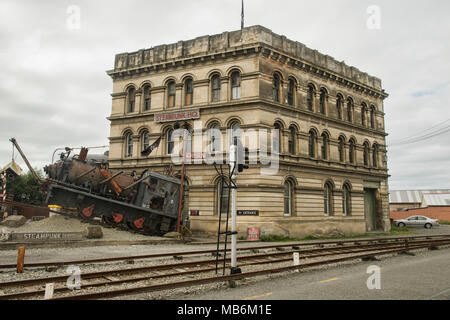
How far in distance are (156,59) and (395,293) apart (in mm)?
22347

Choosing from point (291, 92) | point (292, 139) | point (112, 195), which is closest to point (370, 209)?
point (292, 139)

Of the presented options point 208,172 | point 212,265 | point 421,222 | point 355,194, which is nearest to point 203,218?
point 208,172

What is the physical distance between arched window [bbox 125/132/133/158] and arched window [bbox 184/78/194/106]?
521 centimetres

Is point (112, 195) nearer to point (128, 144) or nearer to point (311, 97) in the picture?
point (128, 144)

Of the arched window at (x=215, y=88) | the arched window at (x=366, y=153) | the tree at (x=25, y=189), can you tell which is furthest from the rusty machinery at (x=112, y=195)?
the tree at (x=25, y=189)

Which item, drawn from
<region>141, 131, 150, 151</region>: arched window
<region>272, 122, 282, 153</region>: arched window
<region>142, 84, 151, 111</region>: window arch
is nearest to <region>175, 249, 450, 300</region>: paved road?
<region>272, 122, 282, 153</region>: arched window

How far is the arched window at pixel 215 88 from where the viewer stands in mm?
23391

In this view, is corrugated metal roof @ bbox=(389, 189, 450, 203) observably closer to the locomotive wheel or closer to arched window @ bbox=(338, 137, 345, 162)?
arched window @ bbox=(338, 137, 345, 162)

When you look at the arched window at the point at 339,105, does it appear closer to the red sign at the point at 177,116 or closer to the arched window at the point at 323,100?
the arched window at the point at 323,100

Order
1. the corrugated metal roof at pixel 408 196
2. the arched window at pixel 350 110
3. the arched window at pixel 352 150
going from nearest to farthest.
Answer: the arched window at pixel 352 150 → the arched window at pixel 350 110 → the corrugated metal roof at pixel 408 196

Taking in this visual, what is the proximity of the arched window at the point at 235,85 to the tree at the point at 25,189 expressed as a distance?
121 ft

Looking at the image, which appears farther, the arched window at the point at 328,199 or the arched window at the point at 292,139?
the arched window at the point at 328,199

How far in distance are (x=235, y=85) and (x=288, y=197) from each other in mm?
8312
